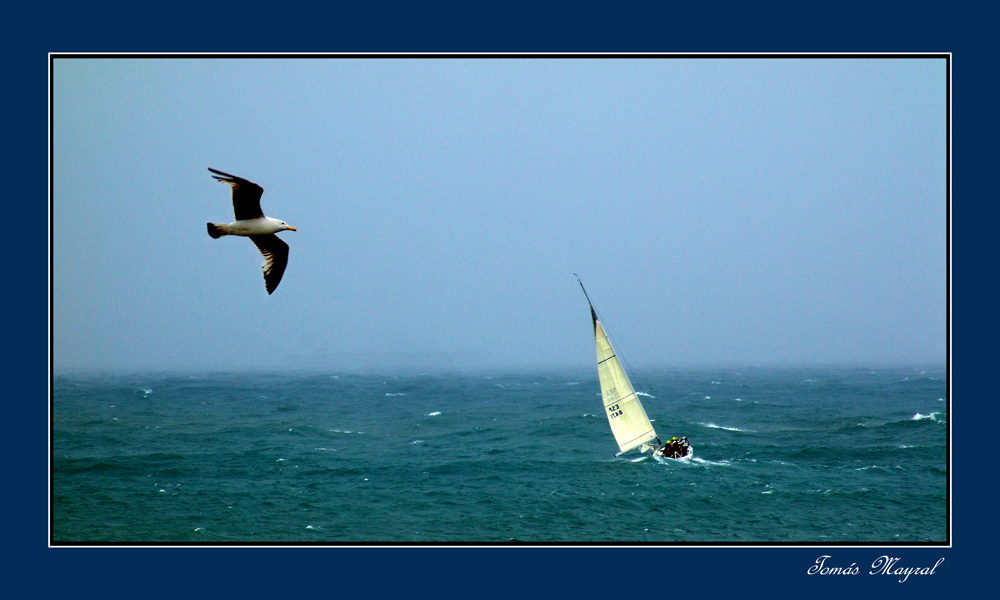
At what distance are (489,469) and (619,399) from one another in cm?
524

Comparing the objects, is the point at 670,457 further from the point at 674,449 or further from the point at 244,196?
the point at 244,196

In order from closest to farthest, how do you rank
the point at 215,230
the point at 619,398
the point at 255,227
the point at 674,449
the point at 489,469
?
the point at 215,230 < the point at 255,227 < the point at 619,398 < the point at 674,449 < the point at 489,469

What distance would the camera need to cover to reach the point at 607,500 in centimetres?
1772

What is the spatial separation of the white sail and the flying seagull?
935 centimetres

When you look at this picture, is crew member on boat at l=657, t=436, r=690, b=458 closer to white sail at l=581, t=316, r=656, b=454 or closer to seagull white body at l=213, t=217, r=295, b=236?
white sail at l=581, t=316, r=656, b=454

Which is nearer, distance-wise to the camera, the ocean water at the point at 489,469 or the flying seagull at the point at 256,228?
the flying seagull at the point at 256,228

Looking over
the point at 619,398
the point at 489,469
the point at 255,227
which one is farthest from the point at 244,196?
the point at 489,469

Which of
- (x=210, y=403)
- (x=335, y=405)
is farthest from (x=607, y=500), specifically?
(x=210, y=403)

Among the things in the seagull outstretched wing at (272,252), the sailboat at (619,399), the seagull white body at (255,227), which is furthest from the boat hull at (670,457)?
the seagull white body at (255,227)

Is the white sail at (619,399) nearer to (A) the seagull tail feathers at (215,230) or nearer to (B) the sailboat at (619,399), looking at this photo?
(B) the sailboat at (619,399)

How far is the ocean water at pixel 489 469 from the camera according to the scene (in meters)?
16.0

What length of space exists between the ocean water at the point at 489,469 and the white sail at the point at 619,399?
1324 millimetres

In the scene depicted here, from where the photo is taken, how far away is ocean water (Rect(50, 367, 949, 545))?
1598 cm

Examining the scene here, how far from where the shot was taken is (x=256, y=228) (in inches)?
424
